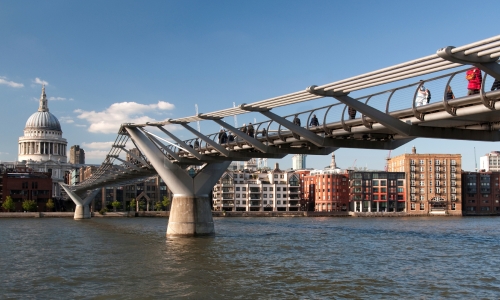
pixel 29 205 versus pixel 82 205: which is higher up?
pixel 82 205

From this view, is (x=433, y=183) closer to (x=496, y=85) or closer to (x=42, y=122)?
(x=496, y=85)

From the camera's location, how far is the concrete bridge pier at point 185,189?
45125mm

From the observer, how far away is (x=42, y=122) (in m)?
192

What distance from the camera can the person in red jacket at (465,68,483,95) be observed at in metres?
18.8

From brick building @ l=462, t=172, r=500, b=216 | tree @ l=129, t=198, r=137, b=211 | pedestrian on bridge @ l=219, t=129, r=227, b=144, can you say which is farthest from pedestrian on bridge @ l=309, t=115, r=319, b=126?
brick building @ l=462, t=172, r=500, b=216

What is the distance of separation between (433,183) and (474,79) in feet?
389

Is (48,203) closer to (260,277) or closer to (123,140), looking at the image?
(123,140)

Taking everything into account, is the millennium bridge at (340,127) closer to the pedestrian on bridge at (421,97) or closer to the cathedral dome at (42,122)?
the pedestrian on bridge at (421,97)

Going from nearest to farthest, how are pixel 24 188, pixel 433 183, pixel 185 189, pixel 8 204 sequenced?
pixel 185 189 < pixel 8 204 < pixel 24 188 < pixel 433 183

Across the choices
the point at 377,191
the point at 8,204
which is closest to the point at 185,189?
the point at 8,204

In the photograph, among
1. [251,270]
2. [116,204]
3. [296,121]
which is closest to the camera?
[251,270]

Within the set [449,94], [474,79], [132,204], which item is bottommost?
[132,204]

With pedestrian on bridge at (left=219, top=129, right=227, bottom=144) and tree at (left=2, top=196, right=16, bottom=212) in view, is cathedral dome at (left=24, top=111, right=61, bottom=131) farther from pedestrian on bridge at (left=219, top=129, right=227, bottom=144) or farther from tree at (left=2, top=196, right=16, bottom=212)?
pedestrian on bridge at (left=219, top=129, right=227, bottom=144)

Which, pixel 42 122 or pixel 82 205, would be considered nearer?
pixel 82 205
